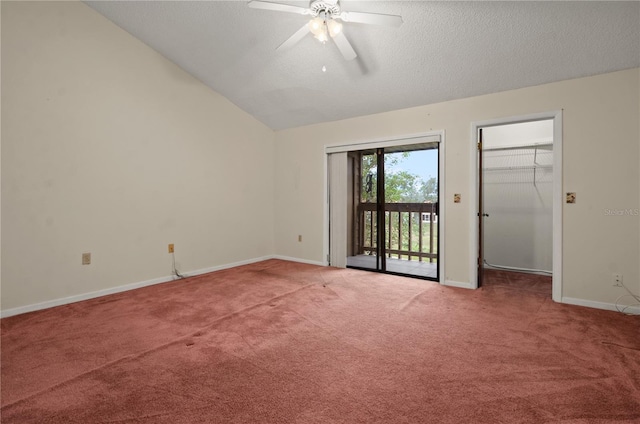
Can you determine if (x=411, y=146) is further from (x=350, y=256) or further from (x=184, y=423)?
(x=184, y=423)

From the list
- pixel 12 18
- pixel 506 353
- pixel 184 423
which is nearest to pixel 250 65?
pixel 12 18

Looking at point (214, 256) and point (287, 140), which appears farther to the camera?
point (287, 140)

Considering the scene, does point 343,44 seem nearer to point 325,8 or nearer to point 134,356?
point 325,8

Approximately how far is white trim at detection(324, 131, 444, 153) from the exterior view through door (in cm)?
13

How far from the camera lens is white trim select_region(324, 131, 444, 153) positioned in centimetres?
364

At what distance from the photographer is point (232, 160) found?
14.8 feet

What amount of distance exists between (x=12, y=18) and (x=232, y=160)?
2518mm

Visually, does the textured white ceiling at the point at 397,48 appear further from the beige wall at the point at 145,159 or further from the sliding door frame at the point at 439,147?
the sliding door frame at the point at 439,147

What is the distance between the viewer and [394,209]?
4.41 metres

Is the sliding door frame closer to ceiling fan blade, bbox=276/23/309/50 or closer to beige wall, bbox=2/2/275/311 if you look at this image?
ceiling fan blade, bbox=276/23/309/50

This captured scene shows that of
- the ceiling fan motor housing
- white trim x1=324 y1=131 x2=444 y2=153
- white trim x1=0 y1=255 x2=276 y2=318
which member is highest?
the ceiling fan motor housing

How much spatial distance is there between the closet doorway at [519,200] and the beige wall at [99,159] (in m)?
3.83

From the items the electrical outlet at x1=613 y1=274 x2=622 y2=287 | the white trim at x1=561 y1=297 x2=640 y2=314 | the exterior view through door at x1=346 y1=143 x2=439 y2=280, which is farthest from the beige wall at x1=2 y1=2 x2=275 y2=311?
the electrical outlet at x1=613 y1=274 x2=622 y2=287

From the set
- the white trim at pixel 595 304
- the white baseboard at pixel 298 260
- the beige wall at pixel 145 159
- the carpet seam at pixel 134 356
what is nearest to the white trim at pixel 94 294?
the beige wall at pixel 145 159
